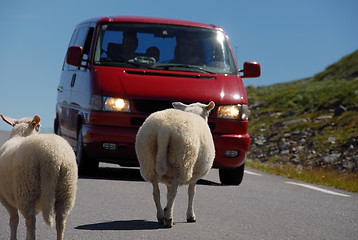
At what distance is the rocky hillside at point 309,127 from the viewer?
23.2m

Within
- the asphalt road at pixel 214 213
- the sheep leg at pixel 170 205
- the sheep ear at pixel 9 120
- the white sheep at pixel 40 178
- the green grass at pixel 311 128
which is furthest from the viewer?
the green grass at pixel 311 128

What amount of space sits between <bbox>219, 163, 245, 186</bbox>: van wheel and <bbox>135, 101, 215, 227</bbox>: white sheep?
4.51 metres

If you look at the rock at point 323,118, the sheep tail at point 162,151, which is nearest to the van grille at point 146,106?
the sheep tail at point 162,151

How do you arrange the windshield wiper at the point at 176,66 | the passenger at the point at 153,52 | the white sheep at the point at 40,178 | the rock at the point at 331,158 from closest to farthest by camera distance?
the white sheep at the point at 40,178 < the windshield wiper at the point at 176,66 < the passenger at the point at 153,52 < the rock at the point at 331,158

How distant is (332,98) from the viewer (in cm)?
3331

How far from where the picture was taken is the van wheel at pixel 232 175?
1311cm

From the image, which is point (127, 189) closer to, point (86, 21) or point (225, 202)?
point (225, 202)

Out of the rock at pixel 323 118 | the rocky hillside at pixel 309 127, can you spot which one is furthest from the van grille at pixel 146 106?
the rock at pixel 323 118

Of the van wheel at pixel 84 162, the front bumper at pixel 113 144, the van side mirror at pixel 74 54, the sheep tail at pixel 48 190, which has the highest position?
the sheep tail at pixel 48 190

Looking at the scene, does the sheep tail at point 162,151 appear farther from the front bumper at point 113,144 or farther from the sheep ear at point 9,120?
the front bumper at point 113,144

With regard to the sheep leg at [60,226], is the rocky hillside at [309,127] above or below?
below

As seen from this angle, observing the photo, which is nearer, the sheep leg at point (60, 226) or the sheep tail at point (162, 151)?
the sheep leg at point (60, 226)

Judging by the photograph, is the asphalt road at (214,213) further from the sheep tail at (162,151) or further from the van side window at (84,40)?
the van side window at (84,40)

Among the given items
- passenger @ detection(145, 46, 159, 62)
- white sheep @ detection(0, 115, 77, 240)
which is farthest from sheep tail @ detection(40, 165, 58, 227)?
passenger @ detection(145, 46, 159, 62)
